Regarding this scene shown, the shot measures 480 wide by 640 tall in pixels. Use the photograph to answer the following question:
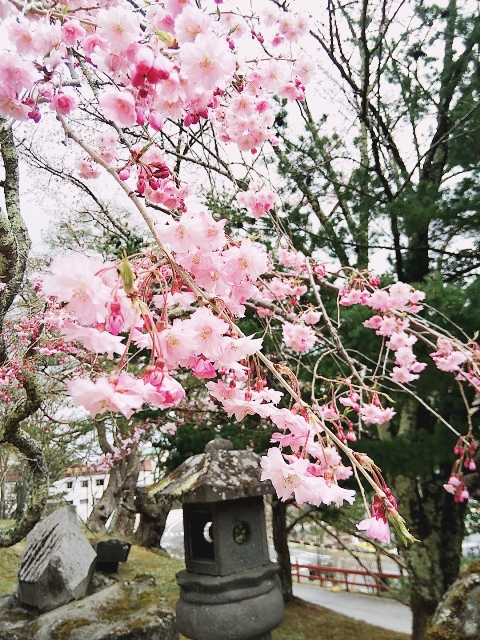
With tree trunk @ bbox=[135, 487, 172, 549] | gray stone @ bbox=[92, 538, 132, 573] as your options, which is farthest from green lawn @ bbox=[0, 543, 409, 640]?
tree trunk @ bbox=[135, 487, 172, 549]

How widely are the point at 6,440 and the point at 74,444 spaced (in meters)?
9.06

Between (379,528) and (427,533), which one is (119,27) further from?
(427,533)

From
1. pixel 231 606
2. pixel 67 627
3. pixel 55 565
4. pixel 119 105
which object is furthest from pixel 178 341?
pixel 55 565

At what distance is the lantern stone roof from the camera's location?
2938mm

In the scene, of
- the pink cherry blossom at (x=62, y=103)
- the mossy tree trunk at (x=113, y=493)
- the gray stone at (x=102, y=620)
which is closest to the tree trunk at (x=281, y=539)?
the gray stone at (x=102, y=620)

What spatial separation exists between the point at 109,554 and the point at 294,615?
9.08ft

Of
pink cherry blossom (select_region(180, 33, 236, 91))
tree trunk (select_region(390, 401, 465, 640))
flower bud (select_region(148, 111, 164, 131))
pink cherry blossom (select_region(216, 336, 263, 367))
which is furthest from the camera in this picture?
tree trunk (select_region(390, 401, 465, 640))

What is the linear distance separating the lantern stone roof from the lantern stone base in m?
0.56

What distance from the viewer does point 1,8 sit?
137 cm

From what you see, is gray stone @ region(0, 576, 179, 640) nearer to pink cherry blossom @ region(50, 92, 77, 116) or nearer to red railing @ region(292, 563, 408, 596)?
red railing @ region(292, 563, 408, 596)

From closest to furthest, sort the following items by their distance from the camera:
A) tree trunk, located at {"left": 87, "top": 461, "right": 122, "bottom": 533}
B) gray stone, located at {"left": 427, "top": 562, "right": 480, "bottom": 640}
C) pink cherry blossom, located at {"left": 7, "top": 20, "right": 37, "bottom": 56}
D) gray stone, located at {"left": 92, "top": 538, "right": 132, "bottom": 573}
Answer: pink cherry blossom, located at {"left": 7, "top": 20, "right": 37, "bottom": 56} < gray stone, located at {"left": 427, "top": 562, "right": 480, "bottom": 640} < gray stone, located at {"left": 92, "top": 538, "right": 132, "bottom": 573} < tree trunk, located at {"left": 87, "top": 461, "right": 122, "bottom": 533}

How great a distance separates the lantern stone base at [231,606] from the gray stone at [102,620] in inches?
36.9

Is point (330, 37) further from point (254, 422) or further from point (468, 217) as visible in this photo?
point (254, 422)

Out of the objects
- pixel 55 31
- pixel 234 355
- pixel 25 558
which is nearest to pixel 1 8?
pixel 55 31
